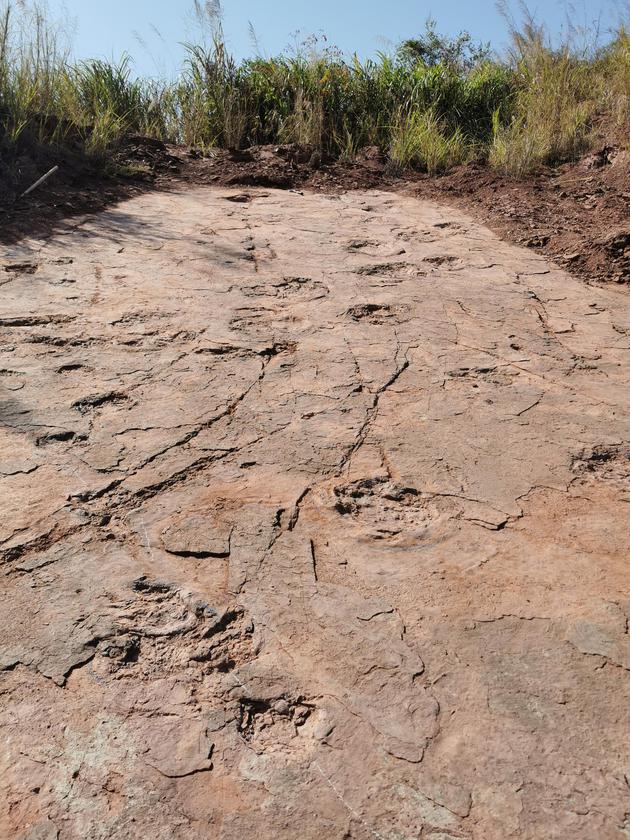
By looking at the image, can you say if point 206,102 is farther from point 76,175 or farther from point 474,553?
point 474,553

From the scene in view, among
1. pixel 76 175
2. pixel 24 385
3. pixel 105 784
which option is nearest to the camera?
pixel 105 784

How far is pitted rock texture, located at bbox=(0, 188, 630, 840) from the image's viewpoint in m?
1.19

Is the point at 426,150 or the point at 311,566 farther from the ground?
the point at 426,150

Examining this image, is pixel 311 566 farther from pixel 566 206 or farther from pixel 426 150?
pixel 426 150

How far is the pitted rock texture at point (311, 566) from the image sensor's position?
1.19 metres

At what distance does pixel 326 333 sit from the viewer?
2.88m

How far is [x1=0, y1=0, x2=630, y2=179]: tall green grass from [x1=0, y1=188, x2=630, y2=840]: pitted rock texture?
2788mm

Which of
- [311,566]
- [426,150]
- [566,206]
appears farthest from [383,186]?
[311,566]

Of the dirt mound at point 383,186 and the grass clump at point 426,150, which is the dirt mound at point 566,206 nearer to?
the dirt mound at point 383,186

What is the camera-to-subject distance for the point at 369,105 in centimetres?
636

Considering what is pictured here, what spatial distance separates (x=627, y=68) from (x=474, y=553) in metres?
5.70

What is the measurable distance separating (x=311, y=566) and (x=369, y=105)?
18.5 ft

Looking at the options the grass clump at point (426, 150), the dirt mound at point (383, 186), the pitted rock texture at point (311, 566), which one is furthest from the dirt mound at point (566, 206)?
the pitted rock texture at point (311, 566)

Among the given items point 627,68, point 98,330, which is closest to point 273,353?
point 98,330
